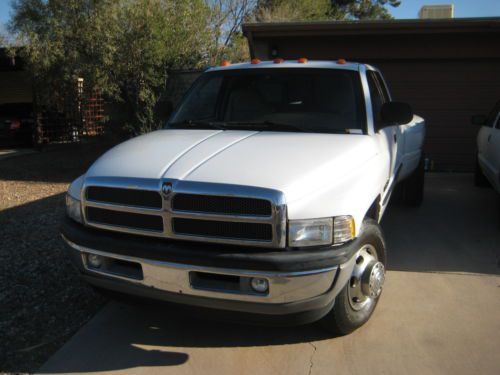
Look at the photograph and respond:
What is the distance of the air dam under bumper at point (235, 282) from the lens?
2.84 metres

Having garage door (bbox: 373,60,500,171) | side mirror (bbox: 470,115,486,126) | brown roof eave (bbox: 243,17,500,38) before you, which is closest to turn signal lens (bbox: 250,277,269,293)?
side mirror (bbox: 470,115,486,126)

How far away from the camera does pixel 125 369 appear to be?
125 inches

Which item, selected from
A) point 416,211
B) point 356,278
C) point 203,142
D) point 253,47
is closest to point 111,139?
point 253,47

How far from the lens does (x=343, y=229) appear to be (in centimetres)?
297

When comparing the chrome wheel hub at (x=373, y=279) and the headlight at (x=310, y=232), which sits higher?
the headlight at (x=310, y=232)

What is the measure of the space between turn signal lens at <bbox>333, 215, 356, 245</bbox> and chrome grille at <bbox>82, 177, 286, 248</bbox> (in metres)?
0.33

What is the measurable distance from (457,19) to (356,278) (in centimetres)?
796

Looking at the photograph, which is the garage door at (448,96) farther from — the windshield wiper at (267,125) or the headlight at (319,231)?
the headlight at (319,231)

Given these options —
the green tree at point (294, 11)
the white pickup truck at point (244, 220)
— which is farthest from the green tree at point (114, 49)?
the green tree at point (294, 11)

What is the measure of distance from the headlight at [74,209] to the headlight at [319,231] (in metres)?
1.51

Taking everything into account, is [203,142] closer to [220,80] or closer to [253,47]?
[220,80]

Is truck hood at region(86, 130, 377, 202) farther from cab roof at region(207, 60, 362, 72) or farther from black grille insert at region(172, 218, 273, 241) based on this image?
cab roof at region(207, 60, 362, 72)

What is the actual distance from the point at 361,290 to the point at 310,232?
2.86 ft

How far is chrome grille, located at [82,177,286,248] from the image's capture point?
9.31ft
